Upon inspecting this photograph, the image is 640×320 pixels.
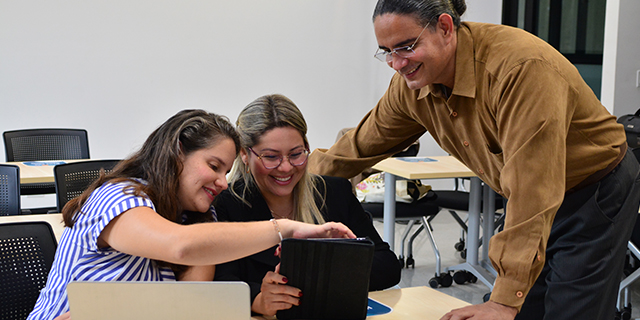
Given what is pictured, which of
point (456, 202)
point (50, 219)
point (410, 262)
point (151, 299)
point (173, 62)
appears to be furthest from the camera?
point (173, 62)

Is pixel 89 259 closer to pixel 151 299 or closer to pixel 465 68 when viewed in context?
pixel 151 299

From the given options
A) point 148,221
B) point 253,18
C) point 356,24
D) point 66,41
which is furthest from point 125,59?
point 148,221

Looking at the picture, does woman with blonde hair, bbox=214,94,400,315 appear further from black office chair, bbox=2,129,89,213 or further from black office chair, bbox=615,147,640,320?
black office chair, bbox=2,129,89,213

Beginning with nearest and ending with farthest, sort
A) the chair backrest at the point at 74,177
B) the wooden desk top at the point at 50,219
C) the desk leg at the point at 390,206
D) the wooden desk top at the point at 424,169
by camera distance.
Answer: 1. the wooden desk top at the point at 50,219
2. the chair backrest at the point at 74,177
3. the wooden desk top at the point at 424,169
4. the desk leg at the point at 390,206

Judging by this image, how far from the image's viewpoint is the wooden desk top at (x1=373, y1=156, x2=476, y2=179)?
346cm

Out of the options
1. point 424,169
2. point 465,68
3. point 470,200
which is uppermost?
point 465,68

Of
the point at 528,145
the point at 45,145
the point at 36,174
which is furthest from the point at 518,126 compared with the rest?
the point at 45,145

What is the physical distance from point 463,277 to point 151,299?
10.7 ft

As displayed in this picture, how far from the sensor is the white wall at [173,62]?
5352mm

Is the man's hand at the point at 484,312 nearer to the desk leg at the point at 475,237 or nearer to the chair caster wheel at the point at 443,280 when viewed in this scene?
the desk leg at the point at 475,237

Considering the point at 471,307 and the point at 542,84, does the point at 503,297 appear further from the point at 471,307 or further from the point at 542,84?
the point at 542,84

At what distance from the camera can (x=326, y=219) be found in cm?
185

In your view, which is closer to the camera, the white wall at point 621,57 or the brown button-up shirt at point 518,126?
the brown button-up shirt at point 518,126

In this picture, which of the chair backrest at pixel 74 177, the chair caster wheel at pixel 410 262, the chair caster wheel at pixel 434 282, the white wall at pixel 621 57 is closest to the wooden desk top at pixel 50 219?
the chair backrest at pixel 74 177
